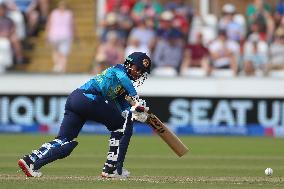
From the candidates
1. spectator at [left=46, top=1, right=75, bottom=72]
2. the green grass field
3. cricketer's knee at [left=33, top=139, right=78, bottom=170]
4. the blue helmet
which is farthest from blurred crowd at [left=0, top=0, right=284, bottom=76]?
cricketer's knee at [left=33, top=139, right=78, bottom=170]

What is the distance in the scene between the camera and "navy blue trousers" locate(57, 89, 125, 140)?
10203 mm

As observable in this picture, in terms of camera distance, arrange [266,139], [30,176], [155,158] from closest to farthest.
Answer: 1. [30,176]
2. [155,158]
3. [266,139]

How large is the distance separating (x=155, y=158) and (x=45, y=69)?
291 inches

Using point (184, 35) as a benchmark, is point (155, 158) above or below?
below

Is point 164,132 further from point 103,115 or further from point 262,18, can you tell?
point 262,18

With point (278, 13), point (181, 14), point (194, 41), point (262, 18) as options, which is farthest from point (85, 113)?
A: point (278, 13)

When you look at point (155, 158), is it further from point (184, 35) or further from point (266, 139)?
point (184, 35)

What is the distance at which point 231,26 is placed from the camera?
67.1ft

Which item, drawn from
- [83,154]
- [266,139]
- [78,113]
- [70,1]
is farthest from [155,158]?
[70,1]

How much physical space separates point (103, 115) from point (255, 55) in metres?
10.3

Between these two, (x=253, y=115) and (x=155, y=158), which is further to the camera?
(x=253, y=115)

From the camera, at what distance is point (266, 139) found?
1895 cm

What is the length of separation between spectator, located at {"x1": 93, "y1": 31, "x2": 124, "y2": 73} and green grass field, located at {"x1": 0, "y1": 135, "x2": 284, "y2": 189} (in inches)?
69.3

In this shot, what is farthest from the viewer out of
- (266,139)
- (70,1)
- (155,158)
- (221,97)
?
(70,1)
